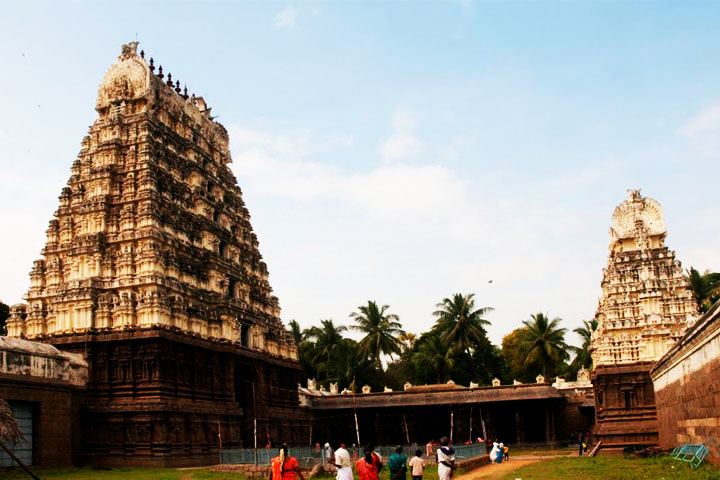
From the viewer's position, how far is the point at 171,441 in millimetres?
34844

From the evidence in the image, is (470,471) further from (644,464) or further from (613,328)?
(613,328)

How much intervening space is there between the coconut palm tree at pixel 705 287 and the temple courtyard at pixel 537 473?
1131 inches

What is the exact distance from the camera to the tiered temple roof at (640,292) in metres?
40.8

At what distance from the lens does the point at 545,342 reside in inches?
2562

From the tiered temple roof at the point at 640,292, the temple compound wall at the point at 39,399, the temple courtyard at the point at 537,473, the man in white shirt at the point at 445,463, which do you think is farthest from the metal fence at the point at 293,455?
the man in white shirt at the point at 445,463

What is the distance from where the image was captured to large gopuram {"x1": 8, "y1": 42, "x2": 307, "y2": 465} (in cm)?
3528

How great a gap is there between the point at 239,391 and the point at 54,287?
11.8 metres

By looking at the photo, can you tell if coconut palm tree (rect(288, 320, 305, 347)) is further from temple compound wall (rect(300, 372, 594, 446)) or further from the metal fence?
the metal fence

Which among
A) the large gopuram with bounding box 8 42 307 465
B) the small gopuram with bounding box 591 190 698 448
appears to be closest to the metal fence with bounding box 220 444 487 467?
the large gopuram with bounding box 8 42 307 465

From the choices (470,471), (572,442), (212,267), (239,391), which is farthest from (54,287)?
(572,442)

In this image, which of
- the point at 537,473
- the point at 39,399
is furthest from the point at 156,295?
the point at 537,473

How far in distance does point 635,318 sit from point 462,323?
28136 millimetres

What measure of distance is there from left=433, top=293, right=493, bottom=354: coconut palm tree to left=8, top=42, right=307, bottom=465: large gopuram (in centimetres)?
2436

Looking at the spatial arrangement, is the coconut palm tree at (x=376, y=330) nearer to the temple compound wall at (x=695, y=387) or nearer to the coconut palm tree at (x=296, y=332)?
the coconut palm tree at (x=296, y=332)
